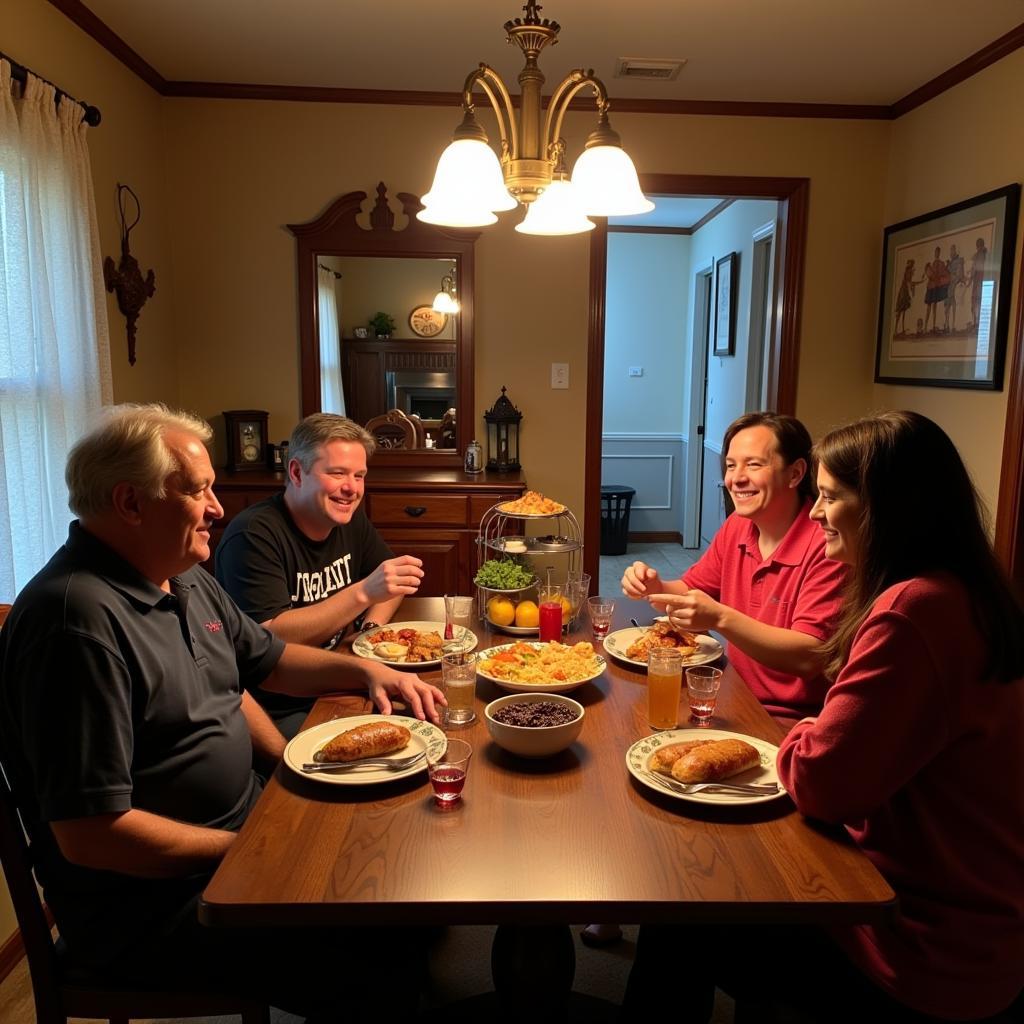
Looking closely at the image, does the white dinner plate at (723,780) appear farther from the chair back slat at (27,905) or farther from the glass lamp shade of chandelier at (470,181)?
the glass lamp shade of chandelier at (470,181)

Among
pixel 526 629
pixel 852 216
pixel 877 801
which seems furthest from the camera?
pixel 852 216

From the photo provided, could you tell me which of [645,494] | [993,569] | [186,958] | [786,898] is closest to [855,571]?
[993,569]

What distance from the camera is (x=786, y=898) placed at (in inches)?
40.4

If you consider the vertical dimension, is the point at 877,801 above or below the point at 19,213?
below

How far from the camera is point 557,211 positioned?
74.0 inches

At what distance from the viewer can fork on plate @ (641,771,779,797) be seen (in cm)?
125

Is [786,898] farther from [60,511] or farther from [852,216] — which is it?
[852,216]

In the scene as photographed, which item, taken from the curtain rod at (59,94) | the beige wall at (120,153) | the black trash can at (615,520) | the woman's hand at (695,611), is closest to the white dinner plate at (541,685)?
the woman's hand at (695,611)

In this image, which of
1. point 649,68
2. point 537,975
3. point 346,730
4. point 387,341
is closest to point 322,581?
point 346,730

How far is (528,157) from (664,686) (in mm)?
1082

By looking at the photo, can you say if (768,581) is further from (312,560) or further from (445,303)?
(445,303)

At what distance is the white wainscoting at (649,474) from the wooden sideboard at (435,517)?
323 centimetres

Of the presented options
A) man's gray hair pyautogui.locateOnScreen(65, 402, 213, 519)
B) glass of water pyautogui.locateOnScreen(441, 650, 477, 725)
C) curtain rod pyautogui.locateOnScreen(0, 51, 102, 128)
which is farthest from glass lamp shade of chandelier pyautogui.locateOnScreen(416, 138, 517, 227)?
curtain rod pyautogui.locateOnScreen(0, 51, 102, 128)

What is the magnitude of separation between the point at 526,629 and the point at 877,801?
1005mm
